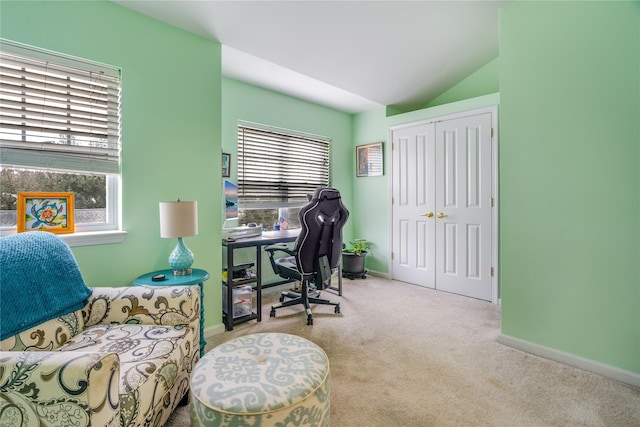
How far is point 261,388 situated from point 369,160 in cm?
375

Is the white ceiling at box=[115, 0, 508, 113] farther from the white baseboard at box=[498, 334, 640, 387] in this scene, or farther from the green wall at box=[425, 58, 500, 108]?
the white baseboard at box=[498, 334, 640, 387]

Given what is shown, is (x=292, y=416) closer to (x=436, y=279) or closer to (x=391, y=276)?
(x=436, y=279)

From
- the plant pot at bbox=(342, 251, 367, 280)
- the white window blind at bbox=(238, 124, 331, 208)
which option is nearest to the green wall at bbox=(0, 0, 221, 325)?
the white window blind at bbox=(238, 124, 331, 208)

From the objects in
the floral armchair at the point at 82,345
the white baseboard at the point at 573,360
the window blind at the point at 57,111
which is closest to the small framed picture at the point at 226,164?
the window blind at the point at 57,111

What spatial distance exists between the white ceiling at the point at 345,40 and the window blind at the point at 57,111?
0.58 meters

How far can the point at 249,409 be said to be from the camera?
→ 103 cm

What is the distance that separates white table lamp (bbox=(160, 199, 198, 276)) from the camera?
79.9 inches

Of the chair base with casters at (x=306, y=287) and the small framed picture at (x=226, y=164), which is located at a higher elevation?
the small framed picture at (x=226, y=164)

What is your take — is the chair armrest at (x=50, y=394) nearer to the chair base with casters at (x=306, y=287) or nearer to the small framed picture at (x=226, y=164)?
the chair base with casters at (x=306, y=287)

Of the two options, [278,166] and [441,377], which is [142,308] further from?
[278,166]

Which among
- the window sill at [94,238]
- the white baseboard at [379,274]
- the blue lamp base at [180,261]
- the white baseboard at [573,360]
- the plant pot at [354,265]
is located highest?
the window sill at [94,238]

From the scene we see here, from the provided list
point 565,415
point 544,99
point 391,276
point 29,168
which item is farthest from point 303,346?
point 391,276

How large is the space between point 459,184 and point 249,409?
3196 millimetres

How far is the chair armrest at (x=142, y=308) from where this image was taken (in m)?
1.60
